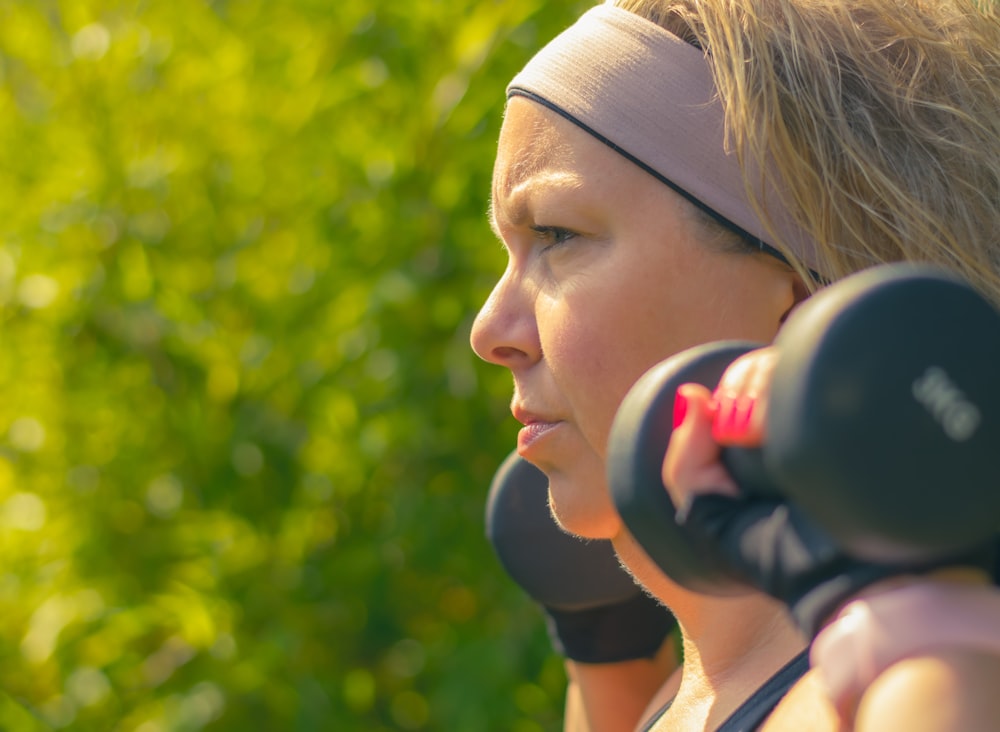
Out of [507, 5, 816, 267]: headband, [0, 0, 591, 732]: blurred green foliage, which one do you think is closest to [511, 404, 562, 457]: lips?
[507, 5, 816, 267]: headband

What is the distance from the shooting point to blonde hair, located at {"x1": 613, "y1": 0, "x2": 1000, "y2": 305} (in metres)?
0.99

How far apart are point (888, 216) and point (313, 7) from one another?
1249 mm

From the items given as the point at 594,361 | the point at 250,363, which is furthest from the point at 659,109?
the point at 250,363

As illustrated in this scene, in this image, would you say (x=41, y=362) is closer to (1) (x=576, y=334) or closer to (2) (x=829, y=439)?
(1) (x=576, y=334)

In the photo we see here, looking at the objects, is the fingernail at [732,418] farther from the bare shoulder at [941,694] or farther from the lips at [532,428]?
the lips at [532,428]

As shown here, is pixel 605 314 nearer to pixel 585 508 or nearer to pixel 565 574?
pixel 585 508

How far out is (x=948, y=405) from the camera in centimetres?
54

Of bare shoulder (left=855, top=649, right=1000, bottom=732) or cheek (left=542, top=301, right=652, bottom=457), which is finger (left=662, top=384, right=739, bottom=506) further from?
cheek (left=542, top=301, right=652, bottom=457)

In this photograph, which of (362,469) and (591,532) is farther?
(362,469)

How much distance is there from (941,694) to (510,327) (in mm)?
605

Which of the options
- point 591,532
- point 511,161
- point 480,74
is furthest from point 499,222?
point 480,74

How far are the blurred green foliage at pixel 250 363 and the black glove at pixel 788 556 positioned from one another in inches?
48.9

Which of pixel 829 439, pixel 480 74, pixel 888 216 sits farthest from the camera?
pixel 480 74

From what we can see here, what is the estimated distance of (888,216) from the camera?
996 mm
